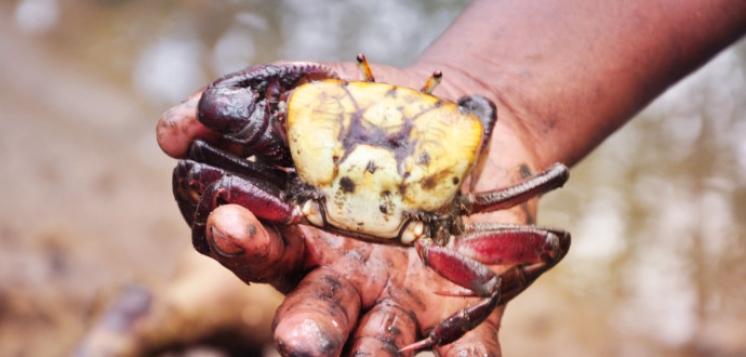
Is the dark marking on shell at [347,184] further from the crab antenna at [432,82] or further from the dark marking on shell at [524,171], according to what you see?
the dark marking on shell at [524,171]

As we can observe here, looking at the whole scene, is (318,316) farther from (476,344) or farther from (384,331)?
(476,344)

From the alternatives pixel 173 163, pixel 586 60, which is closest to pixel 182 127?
pixel 586 60

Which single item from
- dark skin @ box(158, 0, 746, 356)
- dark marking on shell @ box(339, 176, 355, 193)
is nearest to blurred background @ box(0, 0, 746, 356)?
dark skin @ box(158, 0, 746, 356)

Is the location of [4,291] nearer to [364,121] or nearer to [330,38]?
[364,121]

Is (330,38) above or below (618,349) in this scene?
above

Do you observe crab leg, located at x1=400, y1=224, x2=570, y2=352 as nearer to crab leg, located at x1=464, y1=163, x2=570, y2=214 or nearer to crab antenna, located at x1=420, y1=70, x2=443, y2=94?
crab leg, located at x1=464, y1=163, x2=570, y2=214

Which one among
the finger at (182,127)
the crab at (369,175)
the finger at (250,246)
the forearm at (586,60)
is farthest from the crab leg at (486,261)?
the finger at (182,127)

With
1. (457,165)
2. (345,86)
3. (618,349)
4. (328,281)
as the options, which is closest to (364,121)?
(345,86)
